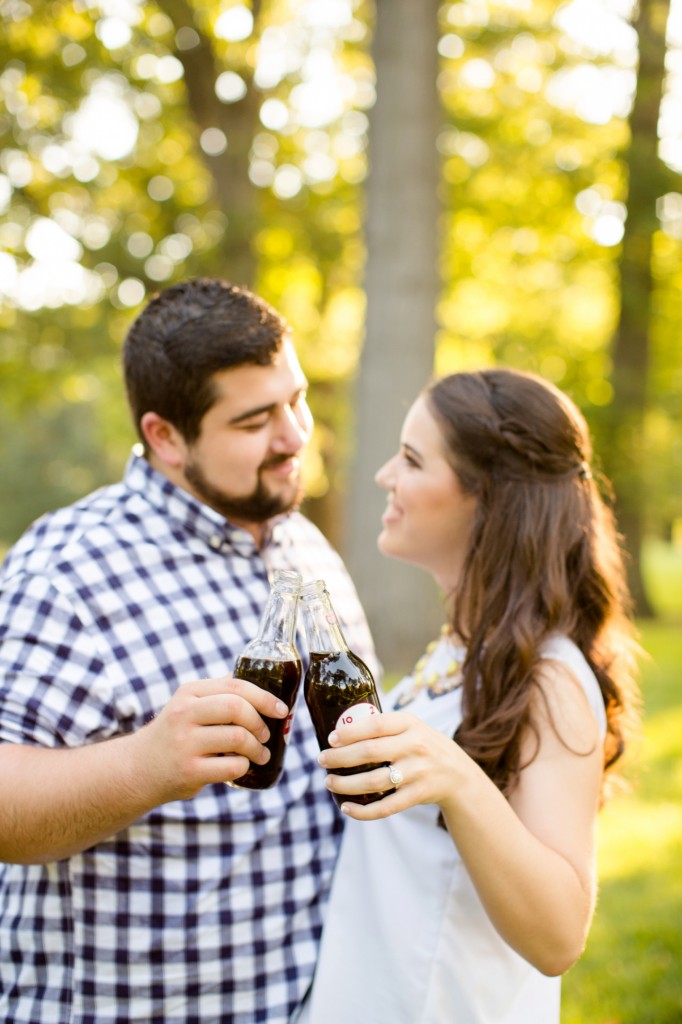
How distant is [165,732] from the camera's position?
1.63 m

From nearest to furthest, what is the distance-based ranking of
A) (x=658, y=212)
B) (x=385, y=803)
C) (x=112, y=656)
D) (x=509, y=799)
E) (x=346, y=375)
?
(x=385, y=803)
(x=509, y=799)
(x=112, y=656)
(x=658, y=212)
(x=346, y=375)

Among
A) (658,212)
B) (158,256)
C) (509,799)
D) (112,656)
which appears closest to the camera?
(509,799)

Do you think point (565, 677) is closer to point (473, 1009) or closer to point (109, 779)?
point (473, 1009)

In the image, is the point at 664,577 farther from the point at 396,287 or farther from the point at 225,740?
the point at 225,740

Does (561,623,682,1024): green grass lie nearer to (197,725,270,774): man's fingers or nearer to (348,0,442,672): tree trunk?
(197,725,270,774): man's fingers

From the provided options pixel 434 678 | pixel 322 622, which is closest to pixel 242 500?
pixel 434 678

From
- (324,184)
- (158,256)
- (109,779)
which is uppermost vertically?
(324,184)

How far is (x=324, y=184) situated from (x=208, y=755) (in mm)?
16072

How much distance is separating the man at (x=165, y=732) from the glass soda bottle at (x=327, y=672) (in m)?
0.12

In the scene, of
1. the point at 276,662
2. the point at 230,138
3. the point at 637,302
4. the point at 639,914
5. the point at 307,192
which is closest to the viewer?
the point at 276,662

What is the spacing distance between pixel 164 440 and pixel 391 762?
4.21 ft

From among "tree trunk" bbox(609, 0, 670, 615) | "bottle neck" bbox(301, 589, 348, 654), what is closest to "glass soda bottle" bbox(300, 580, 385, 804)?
"bottle neck" bbox(301, 589, 348, 654)

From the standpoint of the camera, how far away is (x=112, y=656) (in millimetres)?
2123

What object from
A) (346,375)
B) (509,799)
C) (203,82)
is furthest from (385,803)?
(346,375)
